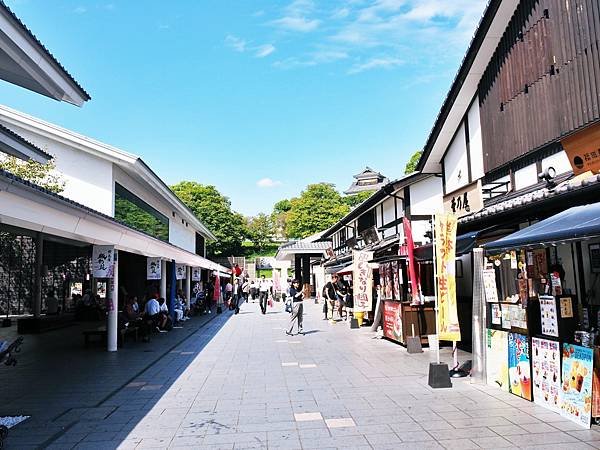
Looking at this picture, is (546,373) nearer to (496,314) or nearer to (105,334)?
(496,314)

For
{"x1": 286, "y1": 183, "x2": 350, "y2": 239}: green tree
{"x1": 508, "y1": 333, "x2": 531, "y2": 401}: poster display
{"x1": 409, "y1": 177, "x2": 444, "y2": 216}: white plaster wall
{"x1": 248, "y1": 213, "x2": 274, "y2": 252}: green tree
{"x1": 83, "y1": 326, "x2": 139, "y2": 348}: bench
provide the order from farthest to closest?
{"x1": 248, "y1": 213, "x2": 274, "y2": 252}: green tree
{"x1": 286, "y1": 183, "x2": 350, "y2": 239}: green tree
{"x1": 409, "y1": 177, "x2": 444, "y2": 216}: white plaster wall
{"x1": 83, "y1": 326, "x2": 139, "y2": 348}: bench
{"x1": 508, "y1": 333, "x2": 531, "y2": 401}: poster display

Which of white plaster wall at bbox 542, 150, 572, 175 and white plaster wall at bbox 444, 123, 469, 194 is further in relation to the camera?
white plaster wall at bbox 444, 123, 469, 194

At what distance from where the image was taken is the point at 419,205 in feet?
47.3

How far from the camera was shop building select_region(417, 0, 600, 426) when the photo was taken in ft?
19.8

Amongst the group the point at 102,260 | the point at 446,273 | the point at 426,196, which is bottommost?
the point at 446,273

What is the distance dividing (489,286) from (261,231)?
64134mm

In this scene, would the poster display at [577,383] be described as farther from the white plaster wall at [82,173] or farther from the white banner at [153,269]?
the white plaster wall at [82,173]

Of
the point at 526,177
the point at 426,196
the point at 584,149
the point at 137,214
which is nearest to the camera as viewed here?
the point at 584,149

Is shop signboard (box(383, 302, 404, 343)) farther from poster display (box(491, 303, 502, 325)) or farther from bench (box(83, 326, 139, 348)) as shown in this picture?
bench (box(83, 326, 139, 348))

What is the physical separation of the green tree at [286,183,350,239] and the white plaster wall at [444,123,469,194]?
4601cm

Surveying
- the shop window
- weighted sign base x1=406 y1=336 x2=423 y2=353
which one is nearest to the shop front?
weighted sign base x1=406 y1=336 x2=423 y2=353

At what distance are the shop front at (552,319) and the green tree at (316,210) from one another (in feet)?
169

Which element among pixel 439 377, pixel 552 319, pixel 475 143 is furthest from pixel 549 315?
pixel 475 143

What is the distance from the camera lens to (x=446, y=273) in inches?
314
